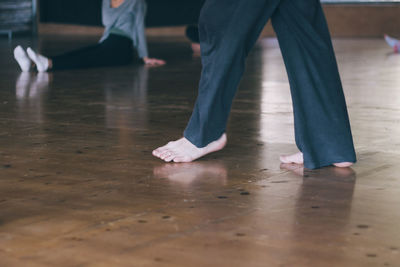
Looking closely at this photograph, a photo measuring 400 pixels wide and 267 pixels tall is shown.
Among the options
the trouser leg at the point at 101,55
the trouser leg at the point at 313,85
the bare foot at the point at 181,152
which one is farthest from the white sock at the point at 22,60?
the trouser leg at the point at 313,85

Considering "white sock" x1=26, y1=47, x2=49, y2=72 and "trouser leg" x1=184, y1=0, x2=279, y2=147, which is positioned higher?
"trouser leg" x1=184, y1=0, x2=279, y2=147

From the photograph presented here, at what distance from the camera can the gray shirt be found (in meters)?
5.27

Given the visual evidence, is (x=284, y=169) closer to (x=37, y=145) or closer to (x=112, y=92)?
(x=37, y=145)

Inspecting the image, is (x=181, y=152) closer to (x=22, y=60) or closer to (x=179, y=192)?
(x=179, y=192)

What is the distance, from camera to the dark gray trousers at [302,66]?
A: 2039 millimetres

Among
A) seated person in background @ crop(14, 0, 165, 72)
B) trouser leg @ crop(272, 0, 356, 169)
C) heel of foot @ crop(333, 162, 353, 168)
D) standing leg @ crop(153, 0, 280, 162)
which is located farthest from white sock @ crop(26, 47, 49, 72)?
heel of foot @ crop(333, 162, 353, 168)

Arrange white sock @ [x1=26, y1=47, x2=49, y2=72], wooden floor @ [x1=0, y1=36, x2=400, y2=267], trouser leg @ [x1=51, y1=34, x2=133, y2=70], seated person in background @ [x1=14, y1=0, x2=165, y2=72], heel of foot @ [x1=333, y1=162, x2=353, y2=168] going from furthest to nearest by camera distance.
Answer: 1. seated person in background @ [x1=14, y1=0, x2=165, y2=72]
2. trouser leg @ [x1=51, y1=34, x2=133, y2=70]
3. white sock @ [x1=26, y1=47, x2=49, y2=72]
4. heel of foot @ [x1=333, y1=162, x2=353, y2=168]
5. wooden floor @ [x1=0, y1=36, x2=400, y2=267]

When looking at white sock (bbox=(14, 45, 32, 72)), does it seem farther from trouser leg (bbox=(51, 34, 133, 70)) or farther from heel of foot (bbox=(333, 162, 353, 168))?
heel of foot (bbox=(333, 162, 353, 168))

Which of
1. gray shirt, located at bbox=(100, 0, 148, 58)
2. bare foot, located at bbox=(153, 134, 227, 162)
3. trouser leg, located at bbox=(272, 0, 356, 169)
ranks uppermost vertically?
trouser leg, located at bbox=(272, 0, 356, 169)

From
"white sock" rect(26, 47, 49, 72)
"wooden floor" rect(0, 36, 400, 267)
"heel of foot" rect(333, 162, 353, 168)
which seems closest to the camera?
"wooden floor" rect(0, 36, 400, 267)

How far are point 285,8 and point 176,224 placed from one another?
0.82 meters

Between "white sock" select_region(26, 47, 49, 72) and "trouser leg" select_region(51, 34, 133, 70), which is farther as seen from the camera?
"trouser leg" select_region(51, 34, 133, 70)

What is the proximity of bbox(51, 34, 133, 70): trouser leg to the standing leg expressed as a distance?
2.93m

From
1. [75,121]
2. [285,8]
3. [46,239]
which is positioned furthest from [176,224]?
[75,121]
